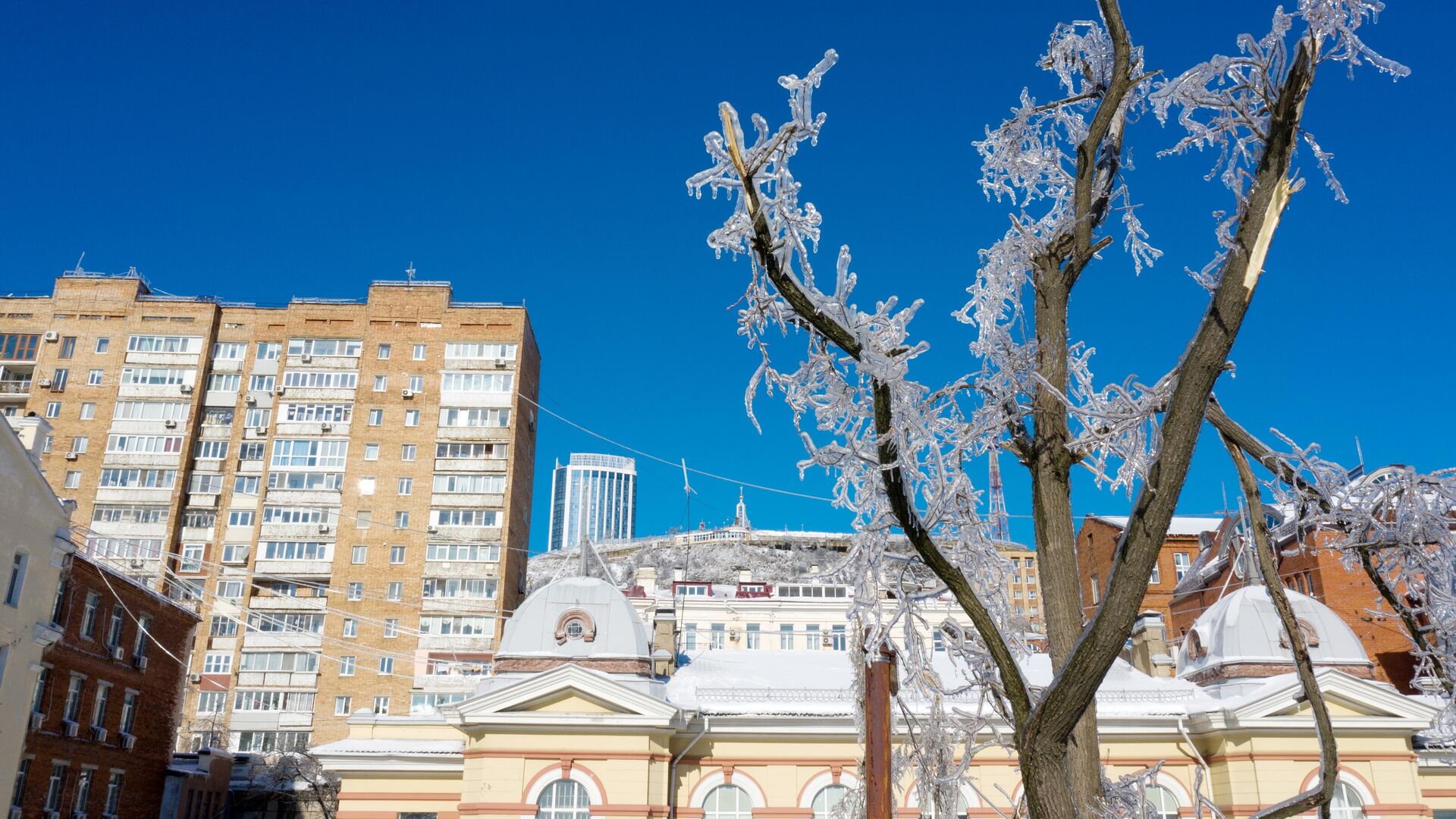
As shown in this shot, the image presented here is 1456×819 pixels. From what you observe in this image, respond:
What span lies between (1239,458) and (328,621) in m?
55.1

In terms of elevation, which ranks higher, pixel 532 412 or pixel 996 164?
pixel 532 412

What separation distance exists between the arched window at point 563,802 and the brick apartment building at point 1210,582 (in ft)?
50.5

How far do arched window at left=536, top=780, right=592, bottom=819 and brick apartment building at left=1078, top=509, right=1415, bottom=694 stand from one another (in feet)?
50.5

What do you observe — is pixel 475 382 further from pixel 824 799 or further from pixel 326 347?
pixel 824 799

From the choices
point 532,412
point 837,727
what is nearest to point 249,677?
point 532,412

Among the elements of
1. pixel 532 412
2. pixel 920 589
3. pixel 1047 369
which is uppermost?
pixel 532 412

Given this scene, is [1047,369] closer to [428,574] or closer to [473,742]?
[473,742]

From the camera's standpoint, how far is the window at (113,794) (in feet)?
92.9

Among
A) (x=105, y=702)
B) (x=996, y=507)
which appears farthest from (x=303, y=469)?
(x=996, y=507)

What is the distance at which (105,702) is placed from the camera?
2838 centimetres

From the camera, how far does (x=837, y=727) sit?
22859 mm

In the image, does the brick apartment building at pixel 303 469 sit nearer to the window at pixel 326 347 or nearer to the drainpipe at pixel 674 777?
the window at pixel 326 347

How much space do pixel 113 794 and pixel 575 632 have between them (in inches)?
588

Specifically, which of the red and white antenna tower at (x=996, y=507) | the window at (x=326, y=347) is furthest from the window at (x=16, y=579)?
the window at (x=326, y=347)
